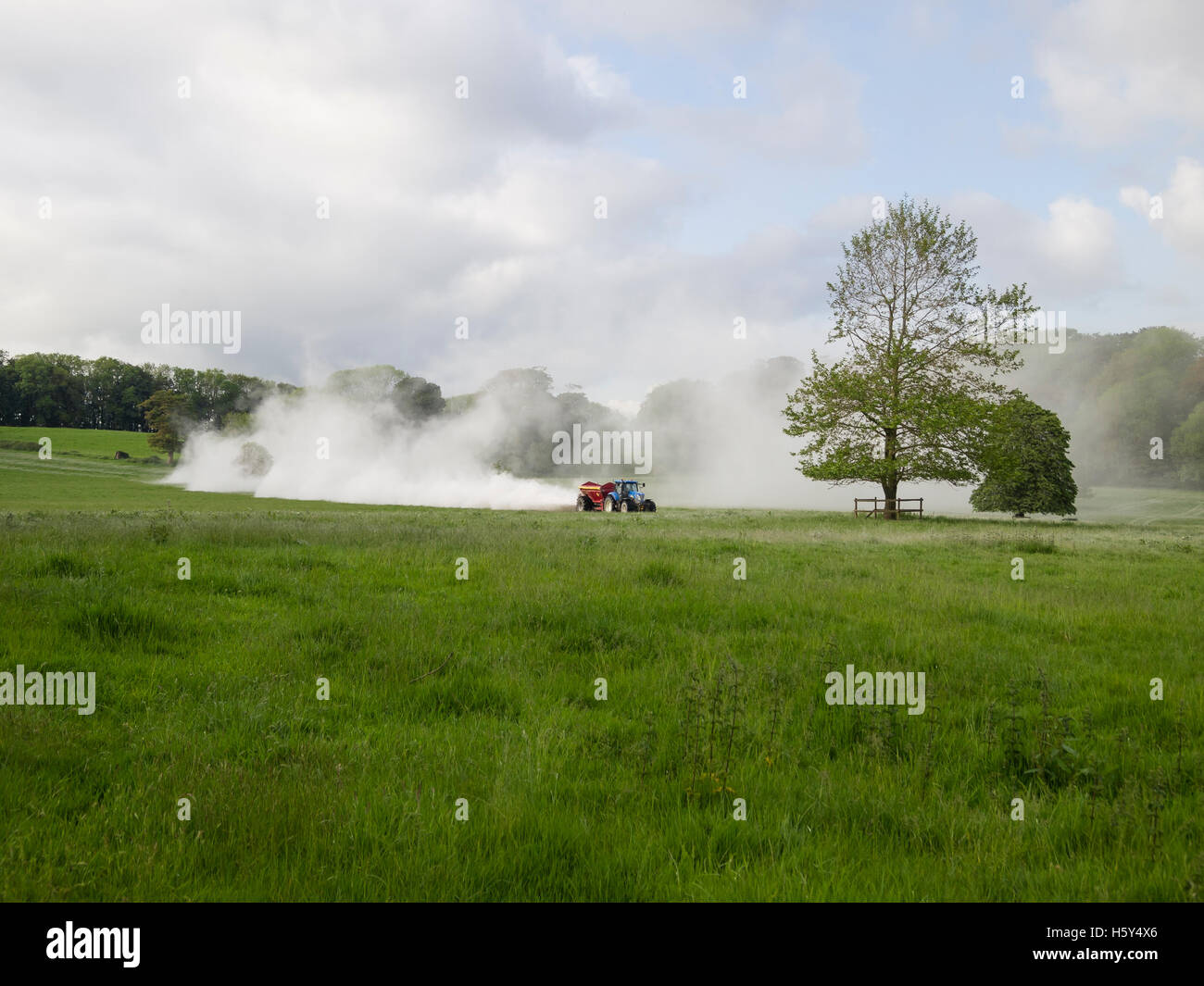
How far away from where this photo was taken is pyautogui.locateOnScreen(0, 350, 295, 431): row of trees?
376 ft

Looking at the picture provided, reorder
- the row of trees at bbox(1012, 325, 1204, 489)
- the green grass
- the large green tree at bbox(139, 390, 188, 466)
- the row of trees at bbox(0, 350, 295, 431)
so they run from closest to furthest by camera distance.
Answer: the row of trees at bbox(1012, 325, 1204, 489) → the green grass → the large green tree at bbox(139, 390, 188, 466) → the row of trees at bbox(0, 350, 295, 431)

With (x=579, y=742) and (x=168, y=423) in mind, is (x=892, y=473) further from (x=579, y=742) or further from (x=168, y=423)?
(x=168, y=423)

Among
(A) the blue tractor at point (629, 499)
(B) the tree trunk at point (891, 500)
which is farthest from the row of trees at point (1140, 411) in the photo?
(A) the blue tractor at point (629, 499)

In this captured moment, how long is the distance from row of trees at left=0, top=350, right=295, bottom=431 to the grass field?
115 metres

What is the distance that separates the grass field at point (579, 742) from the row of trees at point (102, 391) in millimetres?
115008

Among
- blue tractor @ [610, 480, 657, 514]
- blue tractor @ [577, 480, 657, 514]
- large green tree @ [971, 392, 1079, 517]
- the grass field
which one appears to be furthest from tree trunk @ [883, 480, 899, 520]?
the grass field

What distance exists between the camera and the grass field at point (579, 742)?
3.49 metres

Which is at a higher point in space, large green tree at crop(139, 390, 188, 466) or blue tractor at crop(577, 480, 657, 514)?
large green tree at crop(139, 390, 188, 466)

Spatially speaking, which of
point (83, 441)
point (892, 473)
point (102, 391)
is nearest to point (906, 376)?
point (892, 473)

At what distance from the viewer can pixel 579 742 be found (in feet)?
17.0

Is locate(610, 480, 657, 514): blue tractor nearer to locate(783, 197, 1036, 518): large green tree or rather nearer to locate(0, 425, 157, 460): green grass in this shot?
locate(783, 197, 1036, 518): large green tree

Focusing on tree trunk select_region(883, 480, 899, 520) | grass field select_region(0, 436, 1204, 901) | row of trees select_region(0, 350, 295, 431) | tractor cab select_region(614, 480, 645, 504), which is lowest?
grass field select_region(0, 436, 1204, 901)

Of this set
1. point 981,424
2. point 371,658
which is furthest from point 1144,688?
point 981,424
